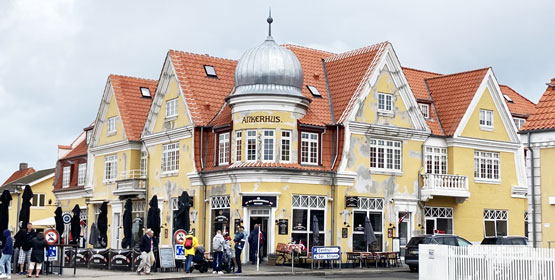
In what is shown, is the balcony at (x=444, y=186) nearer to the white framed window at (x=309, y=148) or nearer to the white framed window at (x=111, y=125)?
the white framed window at (x=309, y=148)

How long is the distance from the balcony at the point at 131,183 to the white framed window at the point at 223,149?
7228 mm

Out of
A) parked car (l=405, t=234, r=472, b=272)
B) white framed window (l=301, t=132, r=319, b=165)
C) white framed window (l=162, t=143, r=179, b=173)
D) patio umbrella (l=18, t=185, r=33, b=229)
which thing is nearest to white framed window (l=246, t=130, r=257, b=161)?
white framed window (l=301, t=132, r=319, b=165)

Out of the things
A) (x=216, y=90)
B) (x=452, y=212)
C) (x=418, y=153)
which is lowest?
(x=452, y=212)

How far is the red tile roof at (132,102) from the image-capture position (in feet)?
170

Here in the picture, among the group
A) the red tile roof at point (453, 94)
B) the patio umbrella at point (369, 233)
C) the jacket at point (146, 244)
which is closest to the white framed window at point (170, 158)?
the patio umbrella at point (369, 233)

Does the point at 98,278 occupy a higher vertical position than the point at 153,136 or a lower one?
lower

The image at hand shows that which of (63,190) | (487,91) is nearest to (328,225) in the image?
(487,91)

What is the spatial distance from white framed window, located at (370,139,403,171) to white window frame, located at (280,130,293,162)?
201 inches

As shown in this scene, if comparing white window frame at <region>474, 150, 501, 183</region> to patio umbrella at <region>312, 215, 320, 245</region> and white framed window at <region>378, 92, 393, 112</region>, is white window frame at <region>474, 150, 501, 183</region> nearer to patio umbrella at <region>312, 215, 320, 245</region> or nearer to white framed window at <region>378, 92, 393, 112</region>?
white framed window at <region>378, 92, 393, 112</region>

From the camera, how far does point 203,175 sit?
44375 mm

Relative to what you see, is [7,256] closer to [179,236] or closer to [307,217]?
[179,236]

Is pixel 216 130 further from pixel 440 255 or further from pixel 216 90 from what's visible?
pixel 440 255

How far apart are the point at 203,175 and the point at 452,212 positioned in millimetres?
14417

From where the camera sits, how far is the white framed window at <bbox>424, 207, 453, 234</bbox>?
155ft
